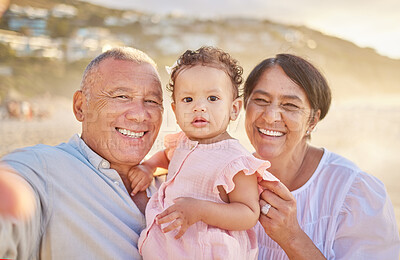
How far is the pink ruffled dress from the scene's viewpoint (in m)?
1.92

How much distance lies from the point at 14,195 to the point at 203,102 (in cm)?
109

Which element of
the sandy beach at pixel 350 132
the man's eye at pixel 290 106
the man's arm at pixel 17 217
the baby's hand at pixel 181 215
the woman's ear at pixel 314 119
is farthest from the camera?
the sandy beach at pixel 350 132

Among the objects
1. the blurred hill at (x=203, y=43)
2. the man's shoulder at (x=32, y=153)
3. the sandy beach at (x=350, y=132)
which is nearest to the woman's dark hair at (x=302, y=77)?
the man's shoulder at (x=32, y=153)

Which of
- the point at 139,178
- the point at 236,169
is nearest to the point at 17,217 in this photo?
the point at 139,178

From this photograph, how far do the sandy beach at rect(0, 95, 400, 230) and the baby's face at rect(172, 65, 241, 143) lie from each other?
7932 mm

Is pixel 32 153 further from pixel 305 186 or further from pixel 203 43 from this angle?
pixel 203 43

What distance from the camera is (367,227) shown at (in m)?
2.46

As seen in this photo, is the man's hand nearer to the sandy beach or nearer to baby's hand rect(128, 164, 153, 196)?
baby's hand rect(128, 164, 153, 196)

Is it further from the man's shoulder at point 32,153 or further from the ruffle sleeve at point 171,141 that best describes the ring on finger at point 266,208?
the man's shoulder at point 32,153

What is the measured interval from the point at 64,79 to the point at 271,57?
1488 cm

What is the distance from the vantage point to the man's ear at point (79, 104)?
261 centimetres

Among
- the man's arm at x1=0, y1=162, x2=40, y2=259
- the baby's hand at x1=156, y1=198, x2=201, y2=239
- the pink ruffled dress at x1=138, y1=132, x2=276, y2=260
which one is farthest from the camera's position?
the pink ruffled dress at x1=138, y1=132, x2=276, y2=260

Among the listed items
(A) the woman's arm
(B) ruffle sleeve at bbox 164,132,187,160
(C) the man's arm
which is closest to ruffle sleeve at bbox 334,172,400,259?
(A) the woman's arm

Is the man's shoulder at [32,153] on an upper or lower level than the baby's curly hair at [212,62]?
lower
